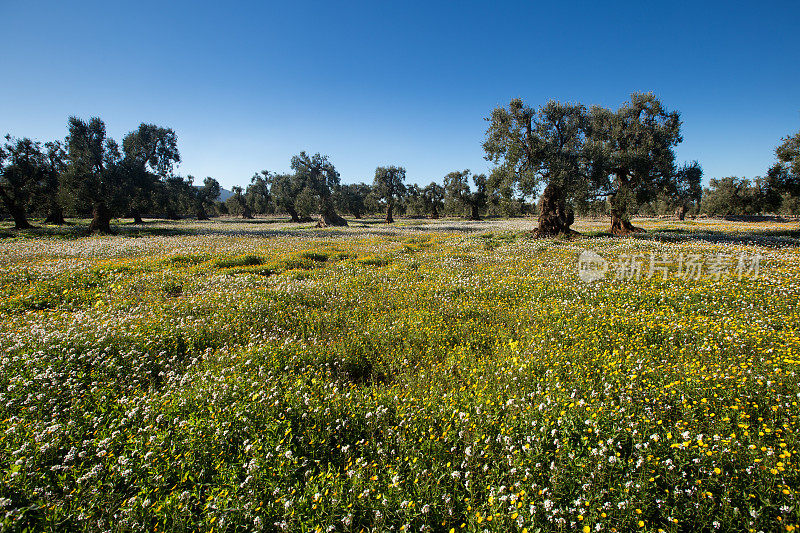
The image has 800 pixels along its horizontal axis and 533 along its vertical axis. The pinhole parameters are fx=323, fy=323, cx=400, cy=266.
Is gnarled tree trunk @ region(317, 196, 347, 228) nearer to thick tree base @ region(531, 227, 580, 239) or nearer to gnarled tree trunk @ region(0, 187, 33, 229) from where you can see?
thick tree base @ region(531, 227, 580, 239)

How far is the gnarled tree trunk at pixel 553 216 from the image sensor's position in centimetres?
2931

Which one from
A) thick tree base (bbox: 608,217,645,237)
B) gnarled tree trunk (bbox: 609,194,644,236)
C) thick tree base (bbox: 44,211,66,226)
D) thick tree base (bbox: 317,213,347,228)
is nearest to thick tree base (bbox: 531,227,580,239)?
gnarled tree trunk (bbox: 609,194,644,236)

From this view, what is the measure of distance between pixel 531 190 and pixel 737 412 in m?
24.9

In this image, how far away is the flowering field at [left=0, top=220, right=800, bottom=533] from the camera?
131 inches

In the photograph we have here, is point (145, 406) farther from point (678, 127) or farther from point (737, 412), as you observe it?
point (678, 127)

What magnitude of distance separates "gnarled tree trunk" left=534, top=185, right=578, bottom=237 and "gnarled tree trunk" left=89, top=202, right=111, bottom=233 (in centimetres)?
4213

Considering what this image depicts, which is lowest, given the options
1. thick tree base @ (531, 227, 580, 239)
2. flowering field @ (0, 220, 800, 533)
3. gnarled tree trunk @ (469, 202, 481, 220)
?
flowering field @ (0, 220, 800, 533)

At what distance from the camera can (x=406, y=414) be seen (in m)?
4.77

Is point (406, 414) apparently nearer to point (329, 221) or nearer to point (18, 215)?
point (329, 221)

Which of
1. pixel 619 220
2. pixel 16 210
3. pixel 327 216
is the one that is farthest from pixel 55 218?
pixel 619 220

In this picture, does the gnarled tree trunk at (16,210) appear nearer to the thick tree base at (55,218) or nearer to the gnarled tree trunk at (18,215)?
the gnarled tree trunk at (18,215)

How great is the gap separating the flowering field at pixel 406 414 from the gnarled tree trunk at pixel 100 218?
29082 mm

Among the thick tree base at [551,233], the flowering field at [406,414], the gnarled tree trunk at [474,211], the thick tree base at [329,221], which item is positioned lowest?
the flowering field at [406,414]

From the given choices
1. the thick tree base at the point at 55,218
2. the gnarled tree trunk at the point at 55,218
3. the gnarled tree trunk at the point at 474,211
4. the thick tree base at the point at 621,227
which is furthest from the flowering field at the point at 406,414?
the gnarled tree trunk at the point at 474,211
